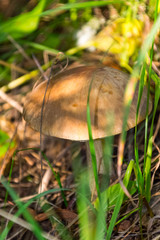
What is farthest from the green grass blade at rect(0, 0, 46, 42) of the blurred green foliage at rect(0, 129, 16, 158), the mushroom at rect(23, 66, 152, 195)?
the mushroom at rect(23, 66, 152, 195)

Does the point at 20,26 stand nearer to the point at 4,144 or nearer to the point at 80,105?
the point at 4,144

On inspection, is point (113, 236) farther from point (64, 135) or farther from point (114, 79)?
point (114, 79)

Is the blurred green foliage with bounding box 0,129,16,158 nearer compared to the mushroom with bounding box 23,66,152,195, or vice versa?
the mushroom with bounding box 23,66,152,195

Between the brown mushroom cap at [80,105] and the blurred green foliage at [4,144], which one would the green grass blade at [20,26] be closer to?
the blurred green foliage at [4,144]

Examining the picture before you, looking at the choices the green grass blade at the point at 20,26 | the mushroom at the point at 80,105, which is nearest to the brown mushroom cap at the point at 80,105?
the mushroom at the point at 80,105

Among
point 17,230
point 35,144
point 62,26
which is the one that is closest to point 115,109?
point 17,230

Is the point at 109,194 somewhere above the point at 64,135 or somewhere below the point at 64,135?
below

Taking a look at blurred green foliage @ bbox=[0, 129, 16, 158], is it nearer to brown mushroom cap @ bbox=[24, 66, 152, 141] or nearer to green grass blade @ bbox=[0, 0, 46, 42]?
brown mushroom cap @ bbox=[24, 66, 152, 141]

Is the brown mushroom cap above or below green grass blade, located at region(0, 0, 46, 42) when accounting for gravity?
below

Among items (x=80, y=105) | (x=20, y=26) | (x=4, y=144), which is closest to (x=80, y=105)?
(x=80, y=105)
